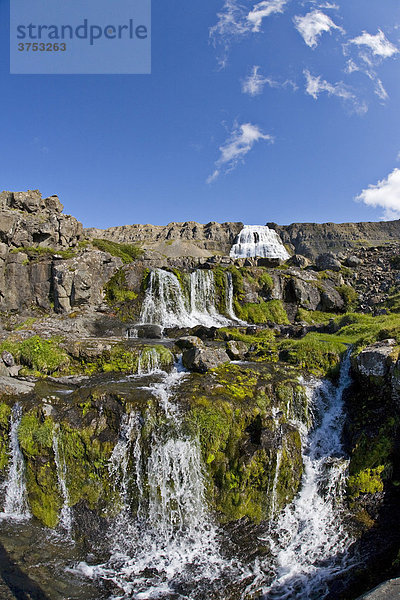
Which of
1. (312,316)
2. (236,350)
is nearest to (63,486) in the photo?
(236,350)

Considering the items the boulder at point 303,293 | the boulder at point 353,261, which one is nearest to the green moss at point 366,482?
the boulder at point 303,293

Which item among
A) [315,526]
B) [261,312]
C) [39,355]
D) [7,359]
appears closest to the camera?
[315,526]

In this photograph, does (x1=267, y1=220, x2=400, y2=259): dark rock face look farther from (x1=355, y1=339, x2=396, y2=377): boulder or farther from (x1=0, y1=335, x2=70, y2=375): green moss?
(x1=0, y1=335, x2=70, y2=375): green moss

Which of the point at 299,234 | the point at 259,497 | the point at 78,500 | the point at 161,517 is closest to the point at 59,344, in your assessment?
the point at 78,500

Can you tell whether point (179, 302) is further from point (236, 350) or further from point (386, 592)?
point (386, 592)

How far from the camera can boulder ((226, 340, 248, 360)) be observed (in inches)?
635

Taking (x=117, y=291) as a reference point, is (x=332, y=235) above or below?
above

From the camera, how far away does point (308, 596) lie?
739 centimetres

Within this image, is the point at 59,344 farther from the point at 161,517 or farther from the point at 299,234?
the point at 299,234

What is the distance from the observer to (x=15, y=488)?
10031 mm

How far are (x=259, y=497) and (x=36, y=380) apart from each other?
10.0m

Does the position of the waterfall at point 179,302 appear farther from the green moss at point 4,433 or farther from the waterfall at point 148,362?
the green moss at point 4,433

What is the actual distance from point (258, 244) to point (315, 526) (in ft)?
333

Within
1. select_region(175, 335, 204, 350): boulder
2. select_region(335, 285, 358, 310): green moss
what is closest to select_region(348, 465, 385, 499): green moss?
A: select_region(175, 335, 204, 350): boulder
